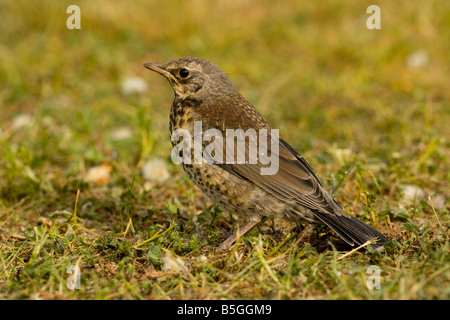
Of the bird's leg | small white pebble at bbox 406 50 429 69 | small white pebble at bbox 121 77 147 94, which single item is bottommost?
the bird's leg

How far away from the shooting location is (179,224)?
13.0 feet

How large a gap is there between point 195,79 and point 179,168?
111 cm

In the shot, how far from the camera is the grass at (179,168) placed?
3158 millimetres

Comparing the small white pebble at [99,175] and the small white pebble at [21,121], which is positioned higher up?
the small white pebble at [21,121]

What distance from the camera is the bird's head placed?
4.10 meters

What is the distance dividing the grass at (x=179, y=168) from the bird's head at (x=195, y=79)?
822 mm

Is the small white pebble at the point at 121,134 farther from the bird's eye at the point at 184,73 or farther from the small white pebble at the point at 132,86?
the bird's eye at the point at 184,73

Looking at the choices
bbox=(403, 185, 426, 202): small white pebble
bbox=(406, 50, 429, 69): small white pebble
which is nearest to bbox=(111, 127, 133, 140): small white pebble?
bbox=(403, 185, 426, 202): small white pebble

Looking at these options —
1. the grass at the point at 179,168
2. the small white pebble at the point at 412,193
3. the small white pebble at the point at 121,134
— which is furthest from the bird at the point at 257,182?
the small white pebble at the point at 121,134

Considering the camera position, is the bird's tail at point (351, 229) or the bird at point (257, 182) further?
the bird at point (257, 182)

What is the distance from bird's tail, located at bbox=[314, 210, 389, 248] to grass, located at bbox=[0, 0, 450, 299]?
0.09m

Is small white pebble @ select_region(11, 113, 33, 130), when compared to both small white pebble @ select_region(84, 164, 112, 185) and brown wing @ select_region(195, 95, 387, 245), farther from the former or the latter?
brown wing @ select_region(195, 95, 387, 245)

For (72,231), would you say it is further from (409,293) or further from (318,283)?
(409,293)

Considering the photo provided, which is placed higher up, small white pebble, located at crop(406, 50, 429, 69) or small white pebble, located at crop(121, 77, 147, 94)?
small white pebble, located at crop(406, 50, 429, 69)
